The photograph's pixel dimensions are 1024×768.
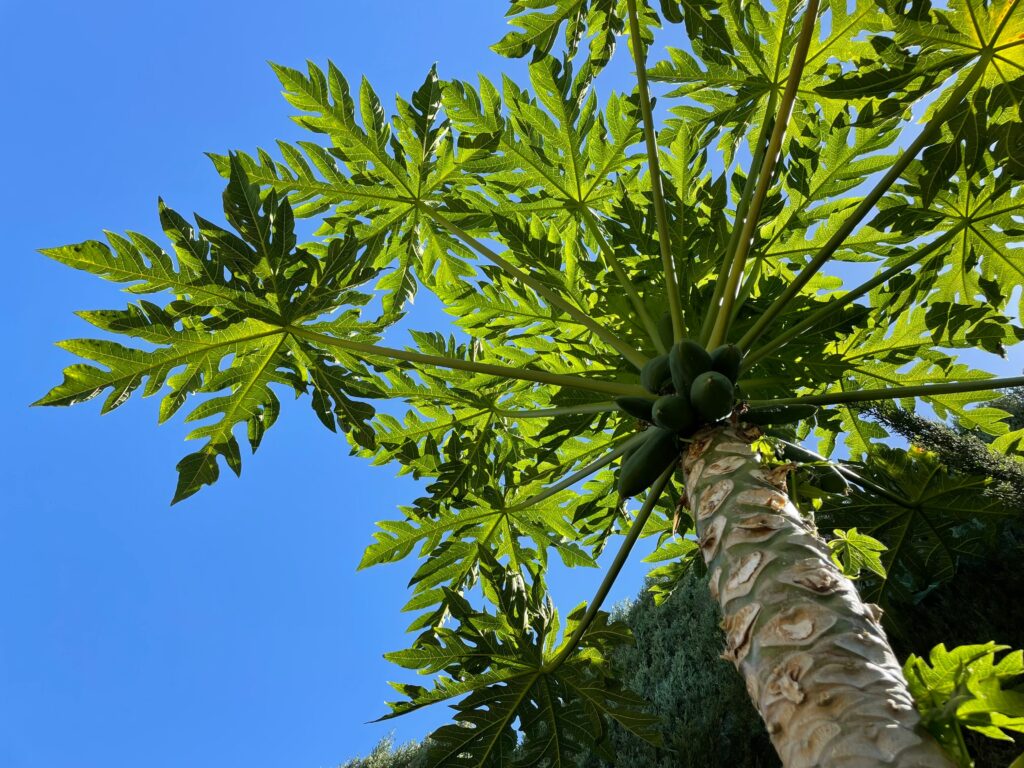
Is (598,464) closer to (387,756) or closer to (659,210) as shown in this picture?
(659,210)

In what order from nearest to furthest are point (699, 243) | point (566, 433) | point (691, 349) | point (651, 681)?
point (691, 349), point (699, 243), point (566, 433), point (651, 681)

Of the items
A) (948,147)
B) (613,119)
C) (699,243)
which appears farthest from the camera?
(613,119)

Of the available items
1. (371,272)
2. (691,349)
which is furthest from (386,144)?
(691,349)

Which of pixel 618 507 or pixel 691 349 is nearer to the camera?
pixel 691 349

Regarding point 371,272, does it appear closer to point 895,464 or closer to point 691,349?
point 691,349

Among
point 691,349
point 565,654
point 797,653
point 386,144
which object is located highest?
point 386,144

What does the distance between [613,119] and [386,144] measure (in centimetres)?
95

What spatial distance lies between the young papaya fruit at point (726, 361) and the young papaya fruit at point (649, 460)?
0.73 feet

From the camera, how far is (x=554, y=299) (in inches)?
101

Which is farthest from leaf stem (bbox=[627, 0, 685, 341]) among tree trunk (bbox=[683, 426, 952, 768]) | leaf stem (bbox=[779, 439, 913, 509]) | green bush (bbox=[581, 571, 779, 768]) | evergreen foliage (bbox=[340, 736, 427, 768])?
evergreen foliage (bbox=[340, 736, 427, 768])

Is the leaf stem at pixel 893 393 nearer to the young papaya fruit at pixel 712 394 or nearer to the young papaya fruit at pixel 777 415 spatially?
the young papaya fruit at pixel 777 415

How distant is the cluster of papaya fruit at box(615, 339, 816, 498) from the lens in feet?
6.00

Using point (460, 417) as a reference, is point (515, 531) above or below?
below

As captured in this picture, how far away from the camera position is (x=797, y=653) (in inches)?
49.3
